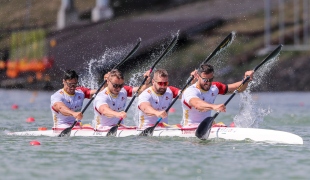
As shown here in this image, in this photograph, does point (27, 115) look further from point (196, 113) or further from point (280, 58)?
point (280, 58)

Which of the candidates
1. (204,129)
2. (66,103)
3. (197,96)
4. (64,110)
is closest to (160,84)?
(197,96)

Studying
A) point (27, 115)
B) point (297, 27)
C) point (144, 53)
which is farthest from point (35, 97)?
point (297, 27)

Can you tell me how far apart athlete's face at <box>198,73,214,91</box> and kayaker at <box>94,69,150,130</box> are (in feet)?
6.03

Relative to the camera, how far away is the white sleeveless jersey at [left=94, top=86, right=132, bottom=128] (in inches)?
887

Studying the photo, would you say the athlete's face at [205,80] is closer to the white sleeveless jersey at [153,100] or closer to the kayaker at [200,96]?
the kayaker at [200,96]

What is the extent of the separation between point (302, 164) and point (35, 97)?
28.4 meters

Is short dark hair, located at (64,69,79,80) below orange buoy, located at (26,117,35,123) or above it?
above

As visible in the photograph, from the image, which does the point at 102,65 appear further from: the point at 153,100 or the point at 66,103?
the point at 153,100

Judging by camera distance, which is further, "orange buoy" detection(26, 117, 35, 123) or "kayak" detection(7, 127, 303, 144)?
"orange buoy" detection(26, 117, 35, 123)

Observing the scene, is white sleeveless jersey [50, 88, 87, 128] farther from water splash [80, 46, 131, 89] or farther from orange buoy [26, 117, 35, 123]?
water splash [80, 46, 131, 89]

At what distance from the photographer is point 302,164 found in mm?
17891

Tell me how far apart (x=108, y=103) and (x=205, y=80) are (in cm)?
251

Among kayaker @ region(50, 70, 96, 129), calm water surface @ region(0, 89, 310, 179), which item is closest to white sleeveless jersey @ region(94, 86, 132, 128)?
kayaker @ region(50, 70, 96, 129)

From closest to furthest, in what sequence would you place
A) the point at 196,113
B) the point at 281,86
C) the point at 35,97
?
the point at 196,113 < the point at 35,97 < the point at 281,86
